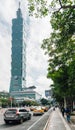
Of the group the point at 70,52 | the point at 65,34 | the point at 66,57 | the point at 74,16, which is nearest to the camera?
the point at 74,16

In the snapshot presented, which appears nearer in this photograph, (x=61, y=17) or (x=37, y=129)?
(x=61, y=17)

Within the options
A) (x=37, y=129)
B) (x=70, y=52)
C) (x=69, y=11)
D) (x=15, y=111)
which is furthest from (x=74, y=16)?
(x=15, y=111)

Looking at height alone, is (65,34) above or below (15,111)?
above

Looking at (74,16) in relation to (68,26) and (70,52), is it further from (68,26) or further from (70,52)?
(70,52)

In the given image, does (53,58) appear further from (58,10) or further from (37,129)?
(58,10)

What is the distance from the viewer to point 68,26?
56.2 ft

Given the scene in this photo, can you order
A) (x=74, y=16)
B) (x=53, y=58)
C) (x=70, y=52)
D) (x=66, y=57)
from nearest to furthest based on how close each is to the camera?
(x=74, y=16) → (x=70, y=52) → (x=66, y=57) → (x=53, y=58)

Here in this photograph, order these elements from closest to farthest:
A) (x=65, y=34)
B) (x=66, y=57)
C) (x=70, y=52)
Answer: (x=65, y=34) → (x=70, y=52) → (x=66, y=57)

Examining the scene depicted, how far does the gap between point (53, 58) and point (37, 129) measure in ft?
29.8

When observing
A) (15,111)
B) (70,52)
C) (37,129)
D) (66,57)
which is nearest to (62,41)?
(70,52)

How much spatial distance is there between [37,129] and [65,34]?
1208cm

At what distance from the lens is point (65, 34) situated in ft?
58.1

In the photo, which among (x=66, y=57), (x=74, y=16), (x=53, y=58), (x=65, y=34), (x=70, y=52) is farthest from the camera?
(x=53, y=58)

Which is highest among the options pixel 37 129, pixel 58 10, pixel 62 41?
pixel 58 10
